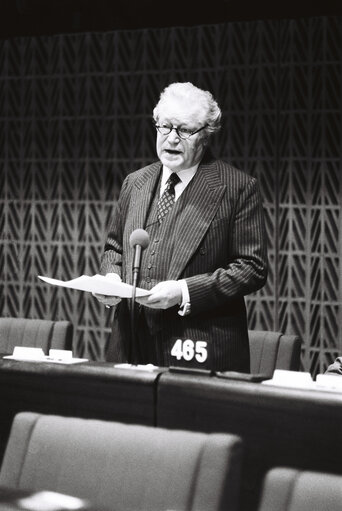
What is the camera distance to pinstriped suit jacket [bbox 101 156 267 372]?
3.16 m

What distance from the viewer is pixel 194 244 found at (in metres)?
3.20

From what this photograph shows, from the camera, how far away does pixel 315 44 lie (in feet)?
19.3

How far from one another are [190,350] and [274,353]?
3.31ft

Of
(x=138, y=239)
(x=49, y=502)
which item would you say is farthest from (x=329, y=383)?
(x=49, y=502)

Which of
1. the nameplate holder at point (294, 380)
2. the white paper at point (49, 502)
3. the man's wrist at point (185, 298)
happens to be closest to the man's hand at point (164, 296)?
the man's wrist at point (185, 298)

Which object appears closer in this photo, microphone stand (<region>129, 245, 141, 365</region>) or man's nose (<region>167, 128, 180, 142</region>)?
microphone stand (<region>129, 245, 141, 365</region>)

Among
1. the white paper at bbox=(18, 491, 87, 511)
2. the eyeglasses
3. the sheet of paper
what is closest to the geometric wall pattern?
the eyeglasses

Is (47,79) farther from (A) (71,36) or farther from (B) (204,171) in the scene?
(B) (204,171)

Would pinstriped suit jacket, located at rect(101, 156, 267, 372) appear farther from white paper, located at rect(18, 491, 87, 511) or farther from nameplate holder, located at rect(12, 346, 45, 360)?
white paper, located at rect(18, 491, 87, 511)

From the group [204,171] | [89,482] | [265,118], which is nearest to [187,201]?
[204,171]

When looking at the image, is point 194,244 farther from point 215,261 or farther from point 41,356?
point 41,356

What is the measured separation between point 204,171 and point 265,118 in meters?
2.84

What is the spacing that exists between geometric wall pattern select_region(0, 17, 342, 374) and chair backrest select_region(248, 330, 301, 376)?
199 cm

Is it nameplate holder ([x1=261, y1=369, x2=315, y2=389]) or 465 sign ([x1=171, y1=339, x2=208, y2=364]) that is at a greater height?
465 sign ([x1=171, y1=339, x2=208, y2=364])
